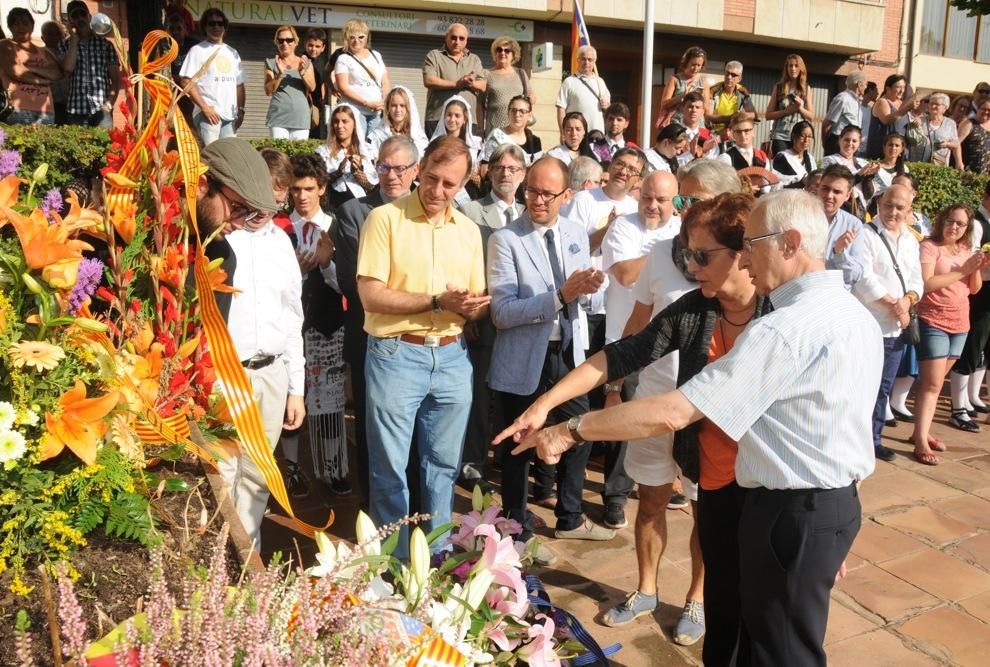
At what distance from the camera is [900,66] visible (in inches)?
840

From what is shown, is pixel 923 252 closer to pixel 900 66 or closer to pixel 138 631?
pixel 138 631

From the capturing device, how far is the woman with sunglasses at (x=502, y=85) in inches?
329

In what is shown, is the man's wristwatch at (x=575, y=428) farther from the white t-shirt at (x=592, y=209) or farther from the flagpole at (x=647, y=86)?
the flagpole at (x=647, y=86)

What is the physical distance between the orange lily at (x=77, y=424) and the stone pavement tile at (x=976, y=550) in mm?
4499

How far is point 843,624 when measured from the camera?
155 inches

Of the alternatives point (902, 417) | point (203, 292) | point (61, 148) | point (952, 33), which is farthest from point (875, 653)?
point (952, 33)

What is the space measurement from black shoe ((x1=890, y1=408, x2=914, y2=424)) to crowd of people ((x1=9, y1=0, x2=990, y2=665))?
0.16 meters

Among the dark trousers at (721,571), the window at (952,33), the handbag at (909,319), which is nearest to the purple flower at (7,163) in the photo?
the dark trousers at (721,571)

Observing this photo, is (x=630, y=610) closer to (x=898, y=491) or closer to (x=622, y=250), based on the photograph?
(x=622, y=250)

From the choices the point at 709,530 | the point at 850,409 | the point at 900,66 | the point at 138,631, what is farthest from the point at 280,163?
the point at 900,66

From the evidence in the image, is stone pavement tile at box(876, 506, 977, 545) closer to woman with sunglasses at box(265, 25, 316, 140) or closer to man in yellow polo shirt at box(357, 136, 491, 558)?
man in yellow polo shirt at box(357, 136, 491, 558)

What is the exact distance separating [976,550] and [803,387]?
3096 mm

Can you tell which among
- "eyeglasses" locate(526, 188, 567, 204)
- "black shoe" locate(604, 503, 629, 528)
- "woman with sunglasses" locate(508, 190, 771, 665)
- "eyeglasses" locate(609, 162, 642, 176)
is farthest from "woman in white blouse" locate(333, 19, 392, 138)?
"woman with sunglasses" locate(508, 190, 771, 665)

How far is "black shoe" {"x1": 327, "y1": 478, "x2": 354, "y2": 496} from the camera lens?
17.3 ft
